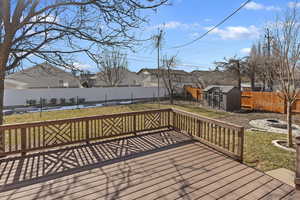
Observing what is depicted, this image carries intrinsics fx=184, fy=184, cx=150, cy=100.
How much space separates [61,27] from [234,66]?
1857cm

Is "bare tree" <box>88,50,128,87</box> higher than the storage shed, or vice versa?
"bare tree" <box>88,50,128,87</box>

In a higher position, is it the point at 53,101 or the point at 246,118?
the point at 53,101

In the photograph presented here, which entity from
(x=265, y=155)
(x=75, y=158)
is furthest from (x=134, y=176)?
(x=265, y=155)

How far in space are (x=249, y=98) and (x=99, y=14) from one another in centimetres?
1150

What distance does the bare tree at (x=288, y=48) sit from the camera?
4.81 metres

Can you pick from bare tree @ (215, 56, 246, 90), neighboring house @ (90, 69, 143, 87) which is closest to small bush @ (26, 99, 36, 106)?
neighboring house @ (90, 69, 143, 87)

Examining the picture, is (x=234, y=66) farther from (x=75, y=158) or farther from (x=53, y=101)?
(x=75, y=158)

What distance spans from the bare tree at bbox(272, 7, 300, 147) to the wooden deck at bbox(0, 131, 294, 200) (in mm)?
2842

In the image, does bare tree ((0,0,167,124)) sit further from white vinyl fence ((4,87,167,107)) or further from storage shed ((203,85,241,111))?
white vinyl fence ((4,87,167,107))

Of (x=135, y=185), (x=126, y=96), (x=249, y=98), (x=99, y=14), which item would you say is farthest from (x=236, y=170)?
(x=126, y=96)

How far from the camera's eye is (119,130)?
5.40 metres

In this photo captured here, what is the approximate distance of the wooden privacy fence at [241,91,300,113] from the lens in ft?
34.1

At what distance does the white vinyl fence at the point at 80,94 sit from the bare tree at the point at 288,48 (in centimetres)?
1558

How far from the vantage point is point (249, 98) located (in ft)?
40.7
